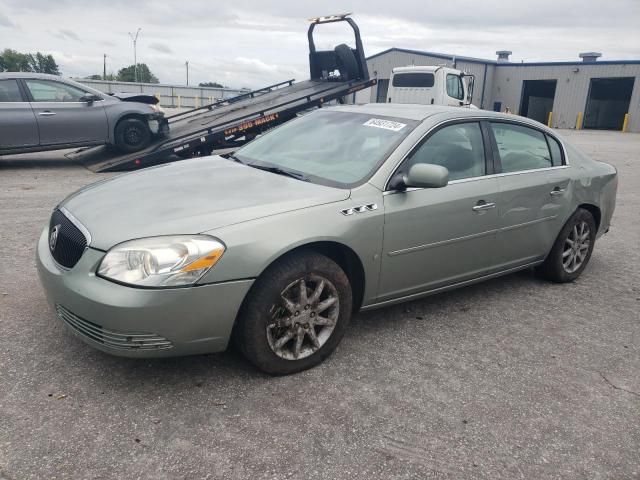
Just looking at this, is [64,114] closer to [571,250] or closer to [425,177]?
[425,177]

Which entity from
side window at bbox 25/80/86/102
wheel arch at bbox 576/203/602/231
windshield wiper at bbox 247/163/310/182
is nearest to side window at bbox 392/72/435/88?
side window at bbox 25/80/86/102

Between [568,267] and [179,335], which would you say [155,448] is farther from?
[568,267]

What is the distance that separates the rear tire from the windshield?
6.01 feet

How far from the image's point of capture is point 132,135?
389 inches

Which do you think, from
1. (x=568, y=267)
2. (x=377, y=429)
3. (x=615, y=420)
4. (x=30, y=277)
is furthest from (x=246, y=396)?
(x=568, y=267)

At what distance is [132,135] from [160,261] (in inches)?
318

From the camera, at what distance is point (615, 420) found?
274cm

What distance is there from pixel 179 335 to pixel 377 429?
1.05m

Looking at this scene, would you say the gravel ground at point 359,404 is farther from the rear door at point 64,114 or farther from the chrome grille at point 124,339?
the rear door at point 64,114

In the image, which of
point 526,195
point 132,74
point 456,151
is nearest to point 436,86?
point 526,195

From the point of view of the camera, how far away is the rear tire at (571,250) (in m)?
4.51

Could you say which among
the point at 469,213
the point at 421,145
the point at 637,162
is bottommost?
the point at 637,162

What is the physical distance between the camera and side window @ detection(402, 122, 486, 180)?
139 inches

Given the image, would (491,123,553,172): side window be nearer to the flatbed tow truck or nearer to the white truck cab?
the flatbed tow truck
